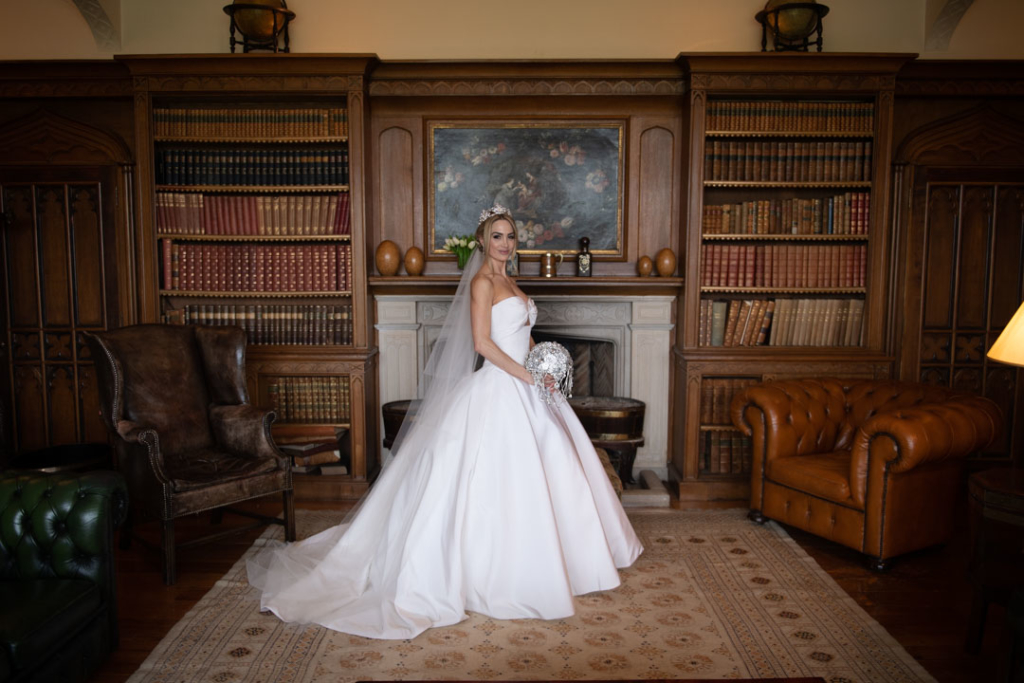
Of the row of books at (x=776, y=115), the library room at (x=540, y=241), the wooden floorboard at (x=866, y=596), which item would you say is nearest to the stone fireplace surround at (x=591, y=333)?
the library room at (x=540, y=241)

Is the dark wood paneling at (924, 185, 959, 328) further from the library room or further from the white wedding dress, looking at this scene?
the white wedding dress

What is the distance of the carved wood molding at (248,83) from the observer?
14.7ft

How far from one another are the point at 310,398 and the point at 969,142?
4.89m

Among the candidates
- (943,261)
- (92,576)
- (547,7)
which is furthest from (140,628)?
(943,261)

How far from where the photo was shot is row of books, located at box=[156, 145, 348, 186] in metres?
4.71

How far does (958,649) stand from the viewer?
2.78 m

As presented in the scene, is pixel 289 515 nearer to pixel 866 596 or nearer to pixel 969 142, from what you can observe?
pixel 866 596

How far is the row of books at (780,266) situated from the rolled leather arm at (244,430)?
2.92 m

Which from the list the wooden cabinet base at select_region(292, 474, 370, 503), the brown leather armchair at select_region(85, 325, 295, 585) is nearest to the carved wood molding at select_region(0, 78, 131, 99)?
the brown leather armchair at select_region(85, 325, 295, 585)

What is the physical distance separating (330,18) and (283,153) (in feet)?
3.22

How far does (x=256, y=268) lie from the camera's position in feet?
15.8

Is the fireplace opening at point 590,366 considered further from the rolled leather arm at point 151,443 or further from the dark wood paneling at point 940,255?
the rolled leather arm at point 151,443

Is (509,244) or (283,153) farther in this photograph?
(283,153)

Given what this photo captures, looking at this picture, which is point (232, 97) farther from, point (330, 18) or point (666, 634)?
point (666, 634)
